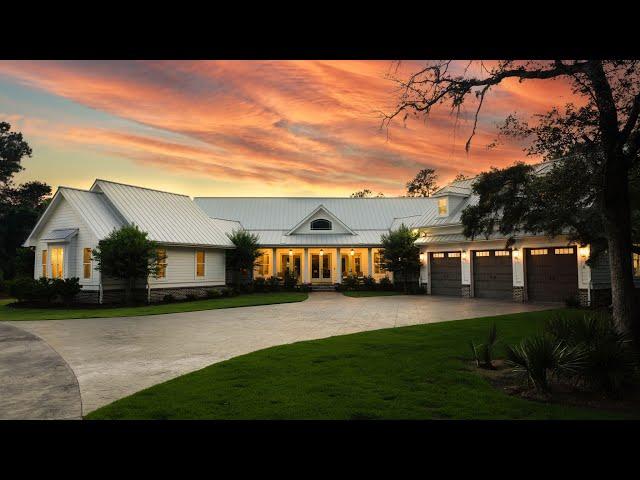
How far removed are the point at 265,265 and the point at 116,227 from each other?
511 inches

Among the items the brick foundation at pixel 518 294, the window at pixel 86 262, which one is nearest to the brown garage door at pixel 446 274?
the brick foundation at pixel 518 294

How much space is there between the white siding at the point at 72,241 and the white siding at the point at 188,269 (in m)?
3.38

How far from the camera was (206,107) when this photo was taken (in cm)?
1549

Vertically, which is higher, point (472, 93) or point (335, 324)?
point (472, 93)

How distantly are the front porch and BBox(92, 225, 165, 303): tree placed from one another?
39.6ft

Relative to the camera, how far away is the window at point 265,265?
34203 millimetres

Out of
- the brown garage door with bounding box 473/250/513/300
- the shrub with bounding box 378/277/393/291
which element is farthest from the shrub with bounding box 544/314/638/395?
the shrub with bounding box 378/277/393/291

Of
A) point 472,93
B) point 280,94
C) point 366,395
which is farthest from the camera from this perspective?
point 280,94

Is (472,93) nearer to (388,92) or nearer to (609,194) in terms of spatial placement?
(388,92)

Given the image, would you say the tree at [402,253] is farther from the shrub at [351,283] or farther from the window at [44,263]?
the window at [44,263]

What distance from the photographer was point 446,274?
2775 centimetres

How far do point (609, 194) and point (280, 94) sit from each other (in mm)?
9016

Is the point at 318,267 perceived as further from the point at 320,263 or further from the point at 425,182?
the point at 425,182

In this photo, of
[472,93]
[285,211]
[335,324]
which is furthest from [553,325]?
[285,211]
